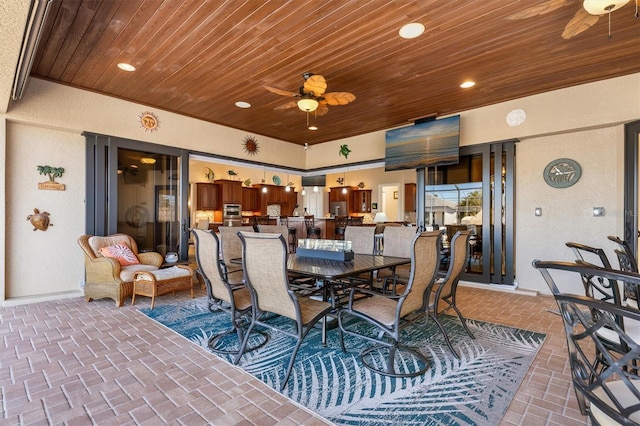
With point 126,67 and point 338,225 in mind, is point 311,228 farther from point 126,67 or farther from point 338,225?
point 126,67

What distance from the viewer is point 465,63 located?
363 cm

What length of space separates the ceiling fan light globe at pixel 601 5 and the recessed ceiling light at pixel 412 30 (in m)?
1.23

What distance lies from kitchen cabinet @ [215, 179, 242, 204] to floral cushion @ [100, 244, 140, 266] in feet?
20.2

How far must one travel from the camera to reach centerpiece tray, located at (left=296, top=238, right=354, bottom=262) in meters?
3.08

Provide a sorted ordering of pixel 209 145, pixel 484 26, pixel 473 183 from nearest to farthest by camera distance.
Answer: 1. pixel 484 26
2. pixel 473 183
3. pixel 209 145

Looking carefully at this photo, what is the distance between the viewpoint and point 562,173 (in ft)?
14.9

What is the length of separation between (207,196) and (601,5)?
10223mm

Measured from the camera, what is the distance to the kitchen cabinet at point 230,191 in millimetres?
10656

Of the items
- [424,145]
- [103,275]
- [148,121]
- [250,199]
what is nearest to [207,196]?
[250,199]

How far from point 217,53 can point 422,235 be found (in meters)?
2.96

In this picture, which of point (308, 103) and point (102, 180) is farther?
point (102, 180)

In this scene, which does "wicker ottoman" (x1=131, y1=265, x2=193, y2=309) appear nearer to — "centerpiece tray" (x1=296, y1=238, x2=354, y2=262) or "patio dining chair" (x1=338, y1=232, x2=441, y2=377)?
"centerpiece tray" (x1=296, y1=238, x2=354, y2=262)

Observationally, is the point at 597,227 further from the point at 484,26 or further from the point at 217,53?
the point at 217,53

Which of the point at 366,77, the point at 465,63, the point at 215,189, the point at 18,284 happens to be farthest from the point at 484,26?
the point at 215,189
